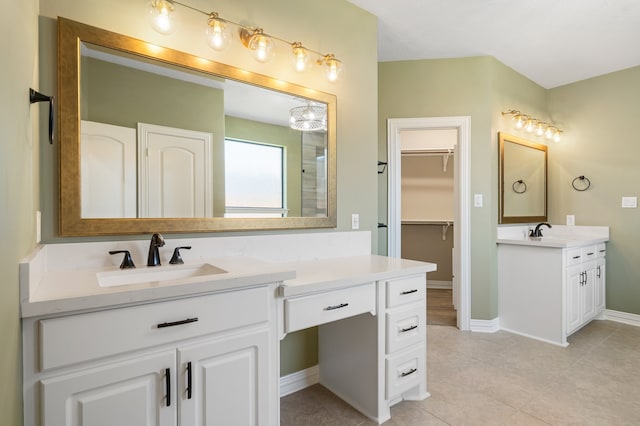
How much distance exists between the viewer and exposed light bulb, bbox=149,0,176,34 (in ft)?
4.96

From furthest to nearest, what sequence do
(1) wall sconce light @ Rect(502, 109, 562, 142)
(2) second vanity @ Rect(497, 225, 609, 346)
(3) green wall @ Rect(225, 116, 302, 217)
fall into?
1. (1) wall sconce light @ Rect(502, 109, 562, 142)
2. (2) second vanity @ Rect(497, 225, 609, 346)
3. (3) green wall @ Rect(225, 116, 302, 217)

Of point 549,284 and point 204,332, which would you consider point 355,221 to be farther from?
point 549,284

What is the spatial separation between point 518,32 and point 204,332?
3117 millimetres

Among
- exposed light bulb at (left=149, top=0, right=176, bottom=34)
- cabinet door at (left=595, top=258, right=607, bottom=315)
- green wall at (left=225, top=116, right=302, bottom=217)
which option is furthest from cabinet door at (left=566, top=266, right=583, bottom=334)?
exposed light bulb at (left=149, top=0, right=176, bottom=34)

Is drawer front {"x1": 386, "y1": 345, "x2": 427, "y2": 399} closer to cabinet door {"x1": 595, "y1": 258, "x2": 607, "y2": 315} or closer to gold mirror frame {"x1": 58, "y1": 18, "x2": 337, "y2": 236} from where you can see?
gold mirror frame {"x1": 58, "y1": 18, "x2": 337, "y2": 236}

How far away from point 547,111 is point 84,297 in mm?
4650

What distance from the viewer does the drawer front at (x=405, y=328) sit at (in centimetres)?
172

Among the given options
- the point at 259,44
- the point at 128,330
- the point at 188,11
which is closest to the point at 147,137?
the point at 188,11

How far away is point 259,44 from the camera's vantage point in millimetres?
1799

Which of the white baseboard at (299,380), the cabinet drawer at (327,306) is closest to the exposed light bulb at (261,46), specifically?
the cabinet drawer at (327,306)

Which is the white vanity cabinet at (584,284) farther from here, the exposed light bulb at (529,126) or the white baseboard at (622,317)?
the exposed light bulb at (529,126)

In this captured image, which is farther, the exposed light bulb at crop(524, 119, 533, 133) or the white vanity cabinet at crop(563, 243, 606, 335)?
the exposed light bulb at crop(524, 119, 533, 133)

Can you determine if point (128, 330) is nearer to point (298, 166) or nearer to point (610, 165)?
point (298, 166)

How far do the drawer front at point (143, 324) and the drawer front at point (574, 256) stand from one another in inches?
109
